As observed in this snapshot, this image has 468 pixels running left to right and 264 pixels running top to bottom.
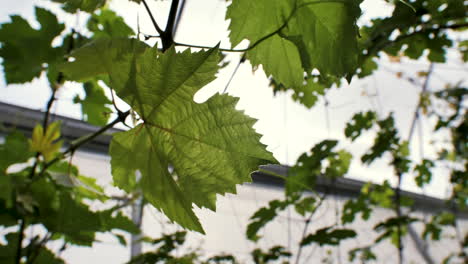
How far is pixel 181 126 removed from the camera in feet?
1.39

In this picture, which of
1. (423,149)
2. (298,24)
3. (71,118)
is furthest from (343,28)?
(423,149)

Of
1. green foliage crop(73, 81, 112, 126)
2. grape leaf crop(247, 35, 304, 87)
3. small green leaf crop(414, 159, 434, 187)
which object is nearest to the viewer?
grape leaf crop(247, 35, 304, 87)

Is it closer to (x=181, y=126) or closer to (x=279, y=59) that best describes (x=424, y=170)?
(x=279, y=59)

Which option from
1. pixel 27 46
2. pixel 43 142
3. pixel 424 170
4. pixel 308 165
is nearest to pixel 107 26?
pixel 27 46

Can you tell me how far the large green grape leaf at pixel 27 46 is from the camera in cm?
93

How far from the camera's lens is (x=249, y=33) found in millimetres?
504

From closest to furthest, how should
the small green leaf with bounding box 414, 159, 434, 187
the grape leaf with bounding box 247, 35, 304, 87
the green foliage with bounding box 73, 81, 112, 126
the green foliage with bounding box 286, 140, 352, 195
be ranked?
1. the grape leaf with bounding box 247, 35, 304, 87
2. the green foliage with bounding box 73, 81, 112, 126
3. the green foliage with bounding box 286, 140, 352, 195
4. the small green leaf with bounding box 414, 159, 434, 187

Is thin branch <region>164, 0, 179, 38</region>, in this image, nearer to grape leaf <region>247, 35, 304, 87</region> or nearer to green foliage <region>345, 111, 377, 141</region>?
grape leaf <region>247, 35, 304, 87</region>

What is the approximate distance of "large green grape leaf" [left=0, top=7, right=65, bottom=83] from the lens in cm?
93

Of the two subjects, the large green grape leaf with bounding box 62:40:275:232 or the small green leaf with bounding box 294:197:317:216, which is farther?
the small green leaf with bounding box 294:197:317:216

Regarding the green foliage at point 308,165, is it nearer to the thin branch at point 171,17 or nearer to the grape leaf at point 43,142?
the grape leaf at point 43,142

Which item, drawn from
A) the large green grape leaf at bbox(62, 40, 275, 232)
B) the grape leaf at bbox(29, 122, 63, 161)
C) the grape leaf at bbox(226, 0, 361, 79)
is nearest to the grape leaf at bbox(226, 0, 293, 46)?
the grape leaf at bbox(226, 0, 361, 79)

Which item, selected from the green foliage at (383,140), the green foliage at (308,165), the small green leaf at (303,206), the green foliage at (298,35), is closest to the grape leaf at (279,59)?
the green foliage at (298,35)

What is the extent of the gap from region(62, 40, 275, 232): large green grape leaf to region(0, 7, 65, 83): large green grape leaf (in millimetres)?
600
